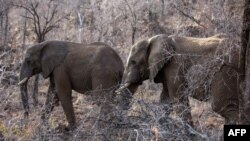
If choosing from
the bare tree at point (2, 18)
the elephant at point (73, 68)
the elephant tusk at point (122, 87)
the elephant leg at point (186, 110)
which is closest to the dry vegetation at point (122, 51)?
the bare tree at point (2, 18)

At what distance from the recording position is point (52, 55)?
10391mm

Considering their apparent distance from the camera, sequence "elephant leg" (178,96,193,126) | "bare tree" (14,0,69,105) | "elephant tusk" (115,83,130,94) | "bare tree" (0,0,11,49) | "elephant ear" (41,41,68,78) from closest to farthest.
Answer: "elephant leg" (178,96,193,126), "elephant tusk" (115,83,130,94), "elephant ear" (41,41,68,78), "bare tree" (14,0,69,105), "bare tree" (0,0,11,49)

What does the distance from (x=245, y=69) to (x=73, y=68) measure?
4.95 meters

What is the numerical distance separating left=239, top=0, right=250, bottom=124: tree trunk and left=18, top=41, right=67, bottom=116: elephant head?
5.05 meters

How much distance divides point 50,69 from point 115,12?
14181 mm

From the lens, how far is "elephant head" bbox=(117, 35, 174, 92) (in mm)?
8328

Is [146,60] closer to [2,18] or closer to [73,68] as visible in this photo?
[73,68]

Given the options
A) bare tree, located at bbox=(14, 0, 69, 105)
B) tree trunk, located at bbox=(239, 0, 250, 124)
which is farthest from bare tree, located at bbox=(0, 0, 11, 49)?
tree trunk, located at bbox=(239, 0, 250, 124)

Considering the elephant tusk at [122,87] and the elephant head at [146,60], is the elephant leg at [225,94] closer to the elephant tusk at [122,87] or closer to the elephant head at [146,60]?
the elephant head at [146,60]

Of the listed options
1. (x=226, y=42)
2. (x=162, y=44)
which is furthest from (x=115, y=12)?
(x=226, y=42)

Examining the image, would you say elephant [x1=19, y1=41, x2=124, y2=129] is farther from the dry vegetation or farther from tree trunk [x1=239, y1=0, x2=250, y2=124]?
tree trunk [x1=239, y1=0, x2=250, y2=124]

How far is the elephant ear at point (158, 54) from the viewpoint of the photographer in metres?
8.23

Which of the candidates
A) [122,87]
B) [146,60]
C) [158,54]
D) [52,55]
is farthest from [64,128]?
[158,54]

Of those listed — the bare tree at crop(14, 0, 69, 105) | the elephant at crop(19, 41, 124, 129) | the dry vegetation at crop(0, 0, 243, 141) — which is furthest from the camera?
the bare tree at crop(14, 0, 69, 105)
